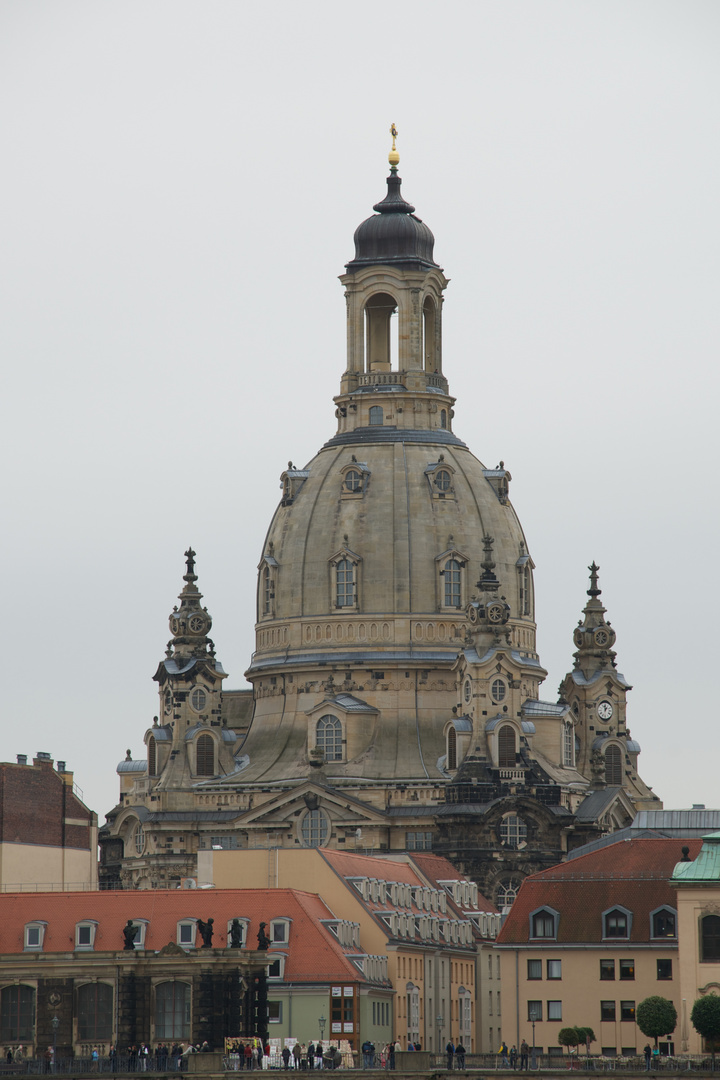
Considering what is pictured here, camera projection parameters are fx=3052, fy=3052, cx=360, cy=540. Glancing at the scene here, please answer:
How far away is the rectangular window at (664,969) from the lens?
417 ft

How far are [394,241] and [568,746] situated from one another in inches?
1259

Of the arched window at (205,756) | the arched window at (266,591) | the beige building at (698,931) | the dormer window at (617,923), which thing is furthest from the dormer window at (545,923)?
the arched window at (266,591)

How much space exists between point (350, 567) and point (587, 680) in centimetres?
1671

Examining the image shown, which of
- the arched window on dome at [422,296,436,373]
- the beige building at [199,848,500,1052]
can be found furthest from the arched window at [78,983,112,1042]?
the arched window on dome at [422,296,436,373]

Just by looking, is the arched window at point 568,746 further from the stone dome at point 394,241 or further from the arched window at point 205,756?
the stone dome at point 394,241

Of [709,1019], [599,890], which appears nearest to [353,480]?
[599,890]

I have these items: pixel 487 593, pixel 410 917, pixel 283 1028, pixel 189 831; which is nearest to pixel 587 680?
pixel 487 593

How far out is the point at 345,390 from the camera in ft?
601

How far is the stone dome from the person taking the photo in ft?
595

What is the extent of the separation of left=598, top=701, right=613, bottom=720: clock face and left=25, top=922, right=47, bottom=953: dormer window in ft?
202

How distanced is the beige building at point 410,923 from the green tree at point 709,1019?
56.9 ft

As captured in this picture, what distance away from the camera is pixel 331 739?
17212cm

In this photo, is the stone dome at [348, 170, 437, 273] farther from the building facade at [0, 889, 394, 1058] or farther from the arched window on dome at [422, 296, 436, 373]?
the building facade at [0, 889, 394, 1058]

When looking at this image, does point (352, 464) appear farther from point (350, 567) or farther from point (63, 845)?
point (63, 845)
